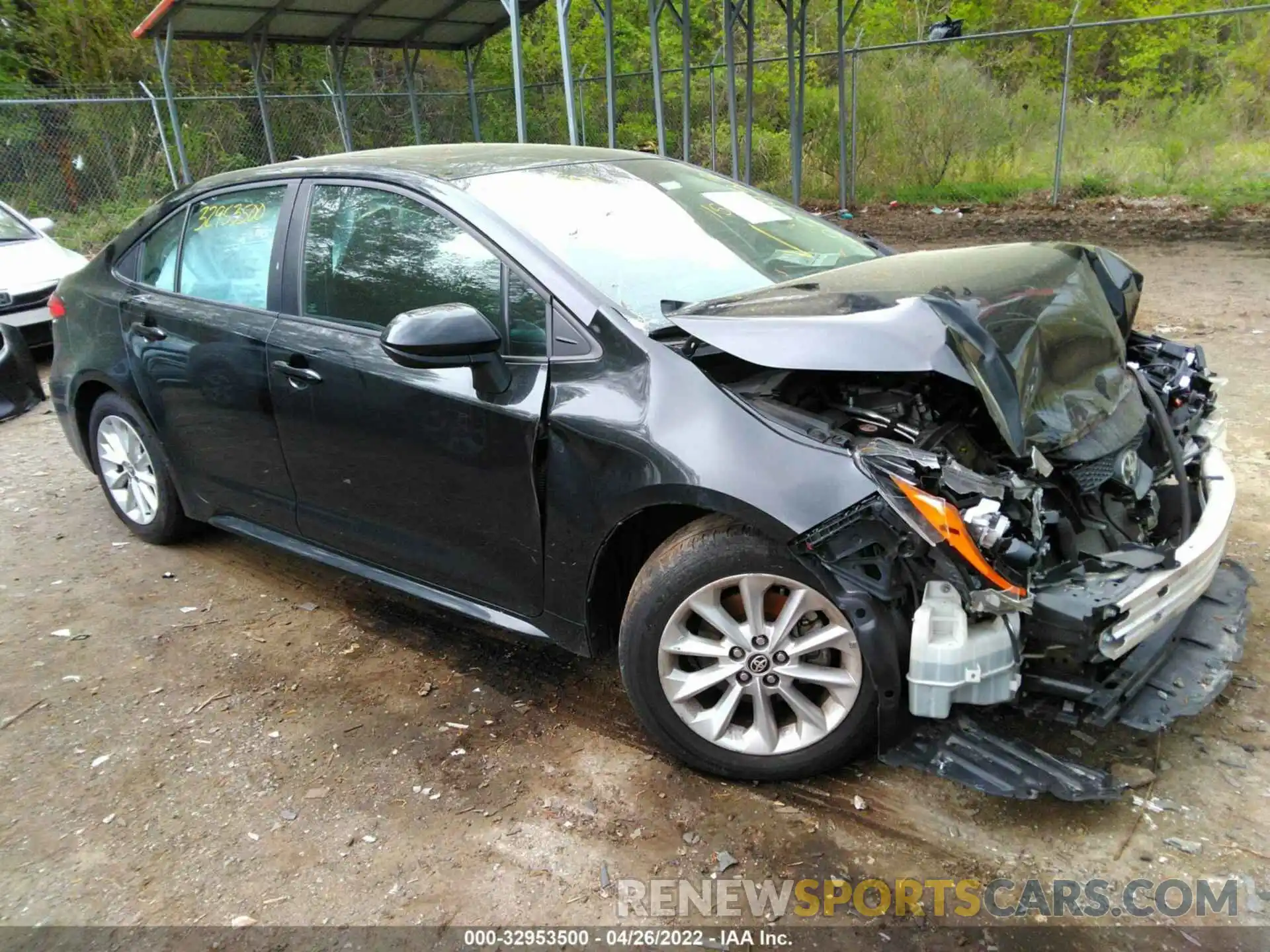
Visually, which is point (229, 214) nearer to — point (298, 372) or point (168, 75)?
point (298, 372)

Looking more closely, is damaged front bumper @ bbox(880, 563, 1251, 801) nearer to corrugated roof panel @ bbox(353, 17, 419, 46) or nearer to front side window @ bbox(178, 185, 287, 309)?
front side window @ bbox(178, 185, 287, 309)

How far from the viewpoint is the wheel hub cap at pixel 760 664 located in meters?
2.49

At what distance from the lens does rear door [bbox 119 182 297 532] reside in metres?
3.56

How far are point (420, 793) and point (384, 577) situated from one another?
2.90 feet

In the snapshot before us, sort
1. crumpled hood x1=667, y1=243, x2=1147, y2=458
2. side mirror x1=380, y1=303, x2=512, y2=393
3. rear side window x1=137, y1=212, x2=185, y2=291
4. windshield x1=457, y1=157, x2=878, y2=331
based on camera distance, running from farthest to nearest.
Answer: rear side window x1=137, y1=212, x2=185, y2=291
windshield x1=457, y1=157, x2=878, y2=331
side mirror x1=380, y1=303, x2=512, y2=393
crumpled hood x1=667, y1=243, x2=1147, y2=458

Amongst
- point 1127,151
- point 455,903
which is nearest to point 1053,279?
point 455,903

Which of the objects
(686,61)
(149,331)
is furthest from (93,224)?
(149,331)

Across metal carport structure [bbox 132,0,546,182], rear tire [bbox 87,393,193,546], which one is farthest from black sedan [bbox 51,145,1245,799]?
metal carport structure [bbox 132,0,546,182]

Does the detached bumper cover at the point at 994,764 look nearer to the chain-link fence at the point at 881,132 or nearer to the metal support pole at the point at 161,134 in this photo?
the chain-link fence at the point at 881,132

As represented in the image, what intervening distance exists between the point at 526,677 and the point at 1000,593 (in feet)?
5.58

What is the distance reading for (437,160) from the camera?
135 inches

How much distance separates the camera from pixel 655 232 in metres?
3.28

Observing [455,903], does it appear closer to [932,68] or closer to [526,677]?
[526,677]

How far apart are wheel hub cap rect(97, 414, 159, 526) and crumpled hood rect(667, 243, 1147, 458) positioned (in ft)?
9.60
